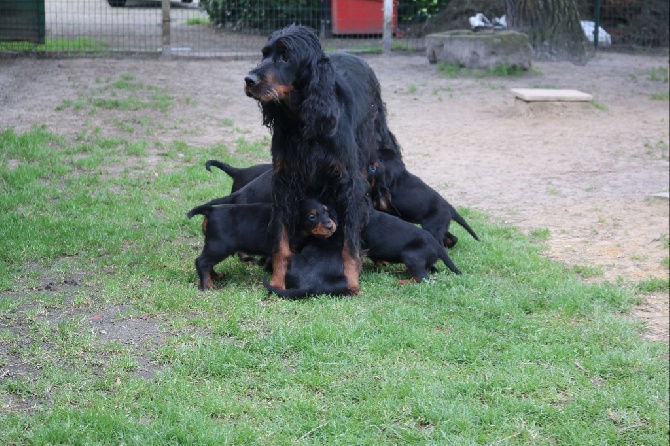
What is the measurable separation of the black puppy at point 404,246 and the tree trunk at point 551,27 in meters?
11.7

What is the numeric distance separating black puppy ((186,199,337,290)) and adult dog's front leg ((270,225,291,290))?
0.31 ft

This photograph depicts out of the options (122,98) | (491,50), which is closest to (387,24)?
(491,50)

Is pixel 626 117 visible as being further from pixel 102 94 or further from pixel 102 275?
pixel 102 275

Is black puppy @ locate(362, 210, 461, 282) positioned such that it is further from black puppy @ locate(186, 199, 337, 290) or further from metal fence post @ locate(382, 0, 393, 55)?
metal fence post @ locate(382, 0, 393, 55)

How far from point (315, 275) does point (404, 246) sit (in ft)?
2.31

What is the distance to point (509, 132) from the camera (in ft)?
36.9

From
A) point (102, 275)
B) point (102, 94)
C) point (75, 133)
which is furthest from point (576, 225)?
point (102, 94)

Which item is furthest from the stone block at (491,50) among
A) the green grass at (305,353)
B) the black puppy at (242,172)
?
the black puppy at (242,172)

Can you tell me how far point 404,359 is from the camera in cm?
477

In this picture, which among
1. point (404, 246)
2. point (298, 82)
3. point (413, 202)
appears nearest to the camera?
point (298, 82)

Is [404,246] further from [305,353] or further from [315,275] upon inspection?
[305,353]

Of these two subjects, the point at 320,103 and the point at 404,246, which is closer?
the point at 320,103

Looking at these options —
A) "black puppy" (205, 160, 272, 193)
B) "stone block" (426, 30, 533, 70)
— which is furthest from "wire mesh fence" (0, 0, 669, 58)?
"black puppy" (205, 160, 272, 193)

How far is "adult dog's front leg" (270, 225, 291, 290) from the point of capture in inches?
229
